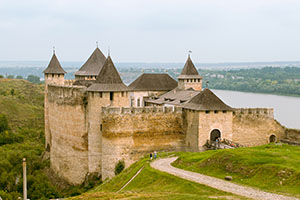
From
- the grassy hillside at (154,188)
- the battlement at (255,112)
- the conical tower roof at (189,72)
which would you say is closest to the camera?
the grassy hillside at (154,188)

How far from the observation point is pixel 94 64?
116 ft

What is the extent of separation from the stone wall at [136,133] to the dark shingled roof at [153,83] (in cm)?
891

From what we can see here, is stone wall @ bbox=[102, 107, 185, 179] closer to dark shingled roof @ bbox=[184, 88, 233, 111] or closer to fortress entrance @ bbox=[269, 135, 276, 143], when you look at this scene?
dark shingled roof @ bbox=[184, 88, 233, 111]

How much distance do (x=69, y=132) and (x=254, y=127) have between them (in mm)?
Answer: 12225

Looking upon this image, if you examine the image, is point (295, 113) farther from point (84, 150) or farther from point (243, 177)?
point (243, 177)

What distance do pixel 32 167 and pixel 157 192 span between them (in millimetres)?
20815

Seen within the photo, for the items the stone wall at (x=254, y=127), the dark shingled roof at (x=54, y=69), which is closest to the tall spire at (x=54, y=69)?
the dark shingled roof at (x=54, y=69)

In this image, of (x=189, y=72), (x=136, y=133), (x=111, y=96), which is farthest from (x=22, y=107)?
(x=136, y=133)

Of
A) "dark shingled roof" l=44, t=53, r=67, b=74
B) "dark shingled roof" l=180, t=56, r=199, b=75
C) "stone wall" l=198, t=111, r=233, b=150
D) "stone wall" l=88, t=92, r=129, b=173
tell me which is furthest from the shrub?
"dark shingled roof" l=44, t=53, r=67, b=74

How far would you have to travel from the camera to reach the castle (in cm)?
2555

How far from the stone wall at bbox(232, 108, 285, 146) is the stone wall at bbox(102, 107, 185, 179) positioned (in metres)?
3.41

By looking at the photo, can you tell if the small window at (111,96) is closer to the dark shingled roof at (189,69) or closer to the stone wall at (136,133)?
the stone wall at (136,133)

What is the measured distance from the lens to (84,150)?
93.9 feet

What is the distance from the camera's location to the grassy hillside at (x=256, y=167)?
51.3 ft
